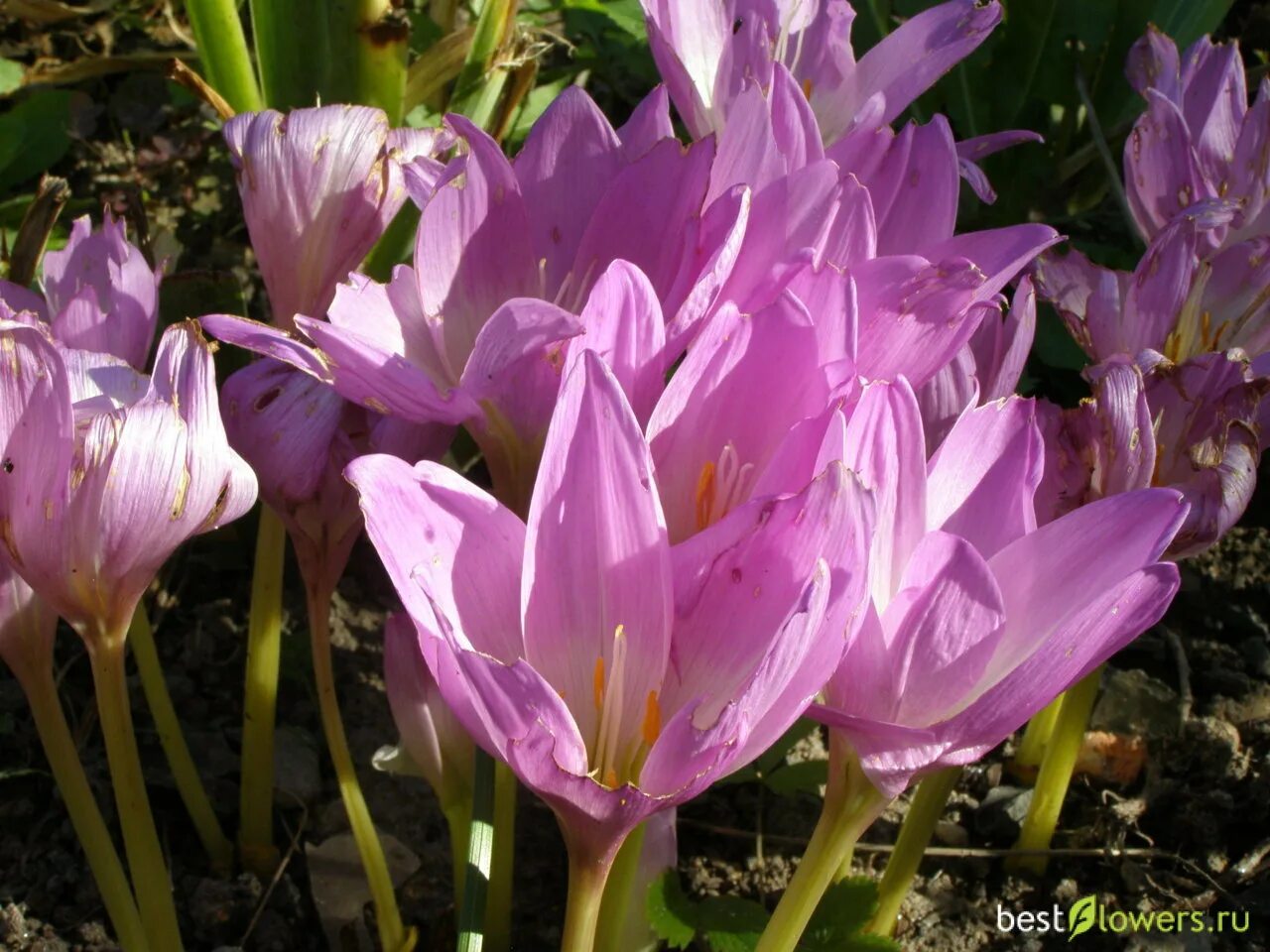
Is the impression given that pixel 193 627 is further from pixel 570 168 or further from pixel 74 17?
pixel 74 17

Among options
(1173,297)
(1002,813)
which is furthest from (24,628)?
(1002,813)

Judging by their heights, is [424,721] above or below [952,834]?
above

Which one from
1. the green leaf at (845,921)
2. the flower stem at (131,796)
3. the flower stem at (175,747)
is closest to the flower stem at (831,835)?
the green leaf at (845,921)

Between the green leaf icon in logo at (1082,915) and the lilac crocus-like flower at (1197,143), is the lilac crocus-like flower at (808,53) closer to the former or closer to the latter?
the lilac crocus-like flower at (1197,143)

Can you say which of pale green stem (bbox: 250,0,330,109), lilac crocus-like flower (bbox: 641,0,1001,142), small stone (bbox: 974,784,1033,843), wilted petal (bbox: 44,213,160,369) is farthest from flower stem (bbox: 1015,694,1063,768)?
Result: pale green stem (bbox: 250,0,330,109)

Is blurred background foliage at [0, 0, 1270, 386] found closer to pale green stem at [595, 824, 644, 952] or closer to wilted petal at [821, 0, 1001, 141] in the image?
wilted petal at [821, 0, 1001, 141]

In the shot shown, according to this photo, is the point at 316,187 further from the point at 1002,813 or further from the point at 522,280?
the point at 1002,813
